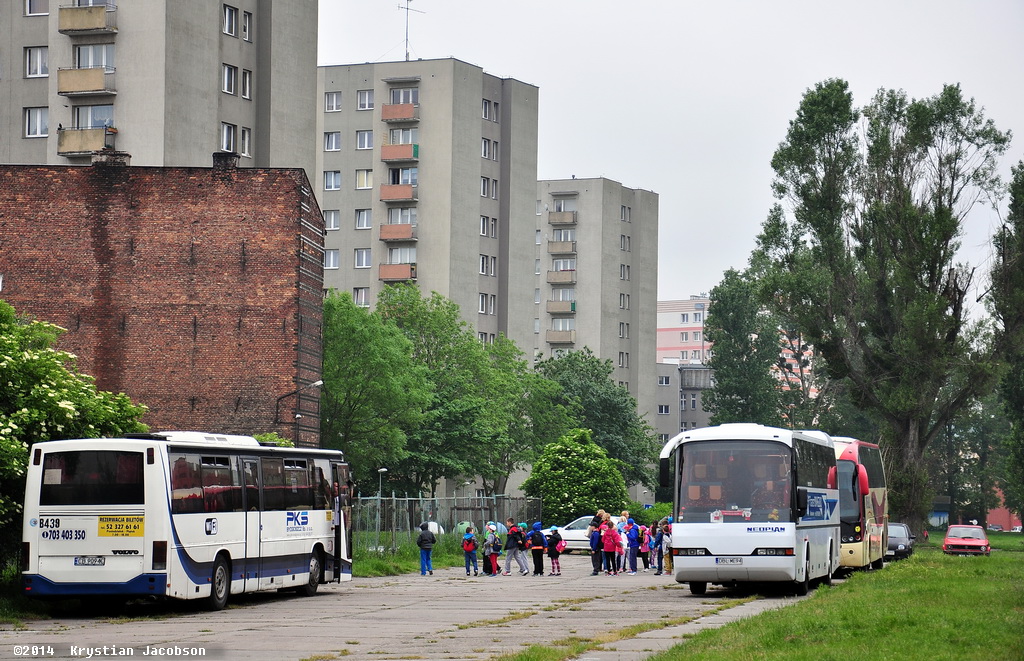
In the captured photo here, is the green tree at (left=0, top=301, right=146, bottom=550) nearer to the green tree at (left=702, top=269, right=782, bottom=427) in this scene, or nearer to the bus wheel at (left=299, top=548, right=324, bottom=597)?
the bus wheel at (left=299, top=548, right=324, bottom=597)

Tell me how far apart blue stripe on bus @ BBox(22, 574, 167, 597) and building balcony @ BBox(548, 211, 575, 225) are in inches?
4047

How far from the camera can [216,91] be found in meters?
68.1

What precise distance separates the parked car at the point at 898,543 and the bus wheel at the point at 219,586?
32595 millimetres

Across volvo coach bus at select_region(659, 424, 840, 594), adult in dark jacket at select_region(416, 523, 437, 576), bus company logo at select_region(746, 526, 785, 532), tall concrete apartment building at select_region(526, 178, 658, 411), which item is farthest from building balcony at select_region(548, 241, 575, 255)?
bus company logo at select_region(746, 526, 785, 532)

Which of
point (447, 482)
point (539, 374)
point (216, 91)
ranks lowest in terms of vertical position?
point (447, 482)

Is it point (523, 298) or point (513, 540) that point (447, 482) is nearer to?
point (523, 298)

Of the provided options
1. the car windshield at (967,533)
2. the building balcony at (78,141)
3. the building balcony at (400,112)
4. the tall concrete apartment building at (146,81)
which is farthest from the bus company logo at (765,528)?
the building balcony at (400,112)

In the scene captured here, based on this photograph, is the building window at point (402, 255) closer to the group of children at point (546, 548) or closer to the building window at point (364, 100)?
the building window at point (364, 100)

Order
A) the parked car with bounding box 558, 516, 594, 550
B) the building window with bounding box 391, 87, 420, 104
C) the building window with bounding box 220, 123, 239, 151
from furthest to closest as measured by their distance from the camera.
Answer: the building window with bounding box 391, 87, 420, 104, the building window with bounding box 220, 123, 239, 151, the parked car with bounding box 558, 516, 594, 550

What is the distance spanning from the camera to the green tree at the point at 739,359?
11025 cm

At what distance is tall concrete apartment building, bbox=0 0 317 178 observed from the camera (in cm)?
6538

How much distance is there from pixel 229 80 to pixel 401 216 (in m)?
30.8

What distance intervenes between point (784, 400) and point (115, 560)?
310 feet

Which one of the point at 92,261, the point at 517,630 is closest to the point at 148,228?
the point at 92,261
